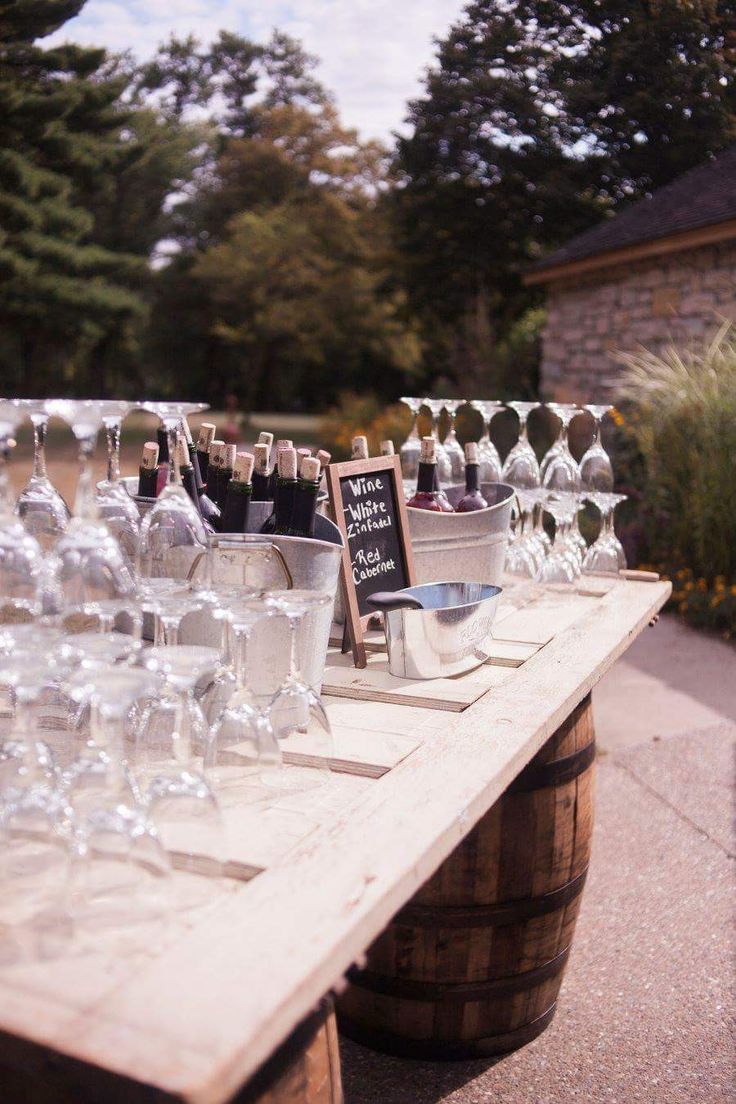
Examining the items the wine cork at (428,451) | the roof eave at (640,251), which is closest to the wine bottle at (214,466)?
the wine cork at (428,451)

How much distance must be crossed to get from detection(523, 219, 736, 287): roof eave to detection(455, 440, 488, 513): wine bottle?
5.23 meters

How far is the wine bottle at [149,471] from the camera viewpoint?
1.92 m

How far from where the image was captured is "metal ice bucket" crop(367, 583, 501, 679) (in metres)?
1.75

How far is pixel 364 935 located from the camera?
964 millimetres

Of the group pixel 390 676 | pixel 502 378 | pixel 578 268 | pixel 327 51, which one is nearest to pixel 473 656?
pixel 390 676

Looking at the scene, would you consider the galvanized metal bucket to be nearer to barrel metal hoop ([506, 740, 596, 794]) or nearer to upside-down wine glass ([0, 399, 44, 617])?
barrel metal hoop ([506, 740, 596, 794])

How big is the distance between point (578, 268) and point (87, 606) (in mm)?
7939

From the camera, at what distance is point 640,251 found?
771cm

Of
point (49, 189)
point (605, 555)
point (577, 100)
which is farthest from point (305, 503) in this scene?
point (49, 189)

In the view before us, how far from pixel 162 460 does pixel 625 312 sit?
23.8 feet

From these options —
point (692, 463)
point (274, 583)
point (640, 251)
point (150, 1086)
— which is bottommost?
point (150, 1086)

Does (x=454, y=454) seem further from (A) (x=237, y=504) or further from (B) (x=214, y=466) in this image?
(A) (x=237, y=504)

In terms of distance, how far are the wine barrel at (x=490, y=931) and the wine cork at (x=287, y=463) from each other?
712 millimetres

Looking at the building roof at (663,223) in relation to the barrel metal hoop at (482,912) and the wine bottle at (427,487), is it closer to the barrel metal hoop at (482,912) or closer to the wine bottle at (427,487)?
the wine bottle at (427,487)
